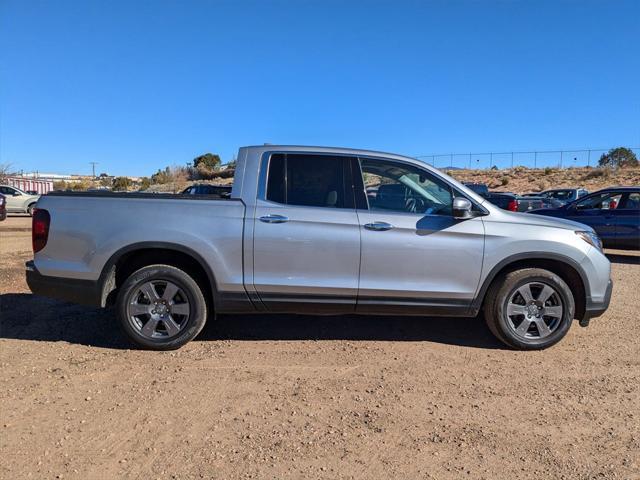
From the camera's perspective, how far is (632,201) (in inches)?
444

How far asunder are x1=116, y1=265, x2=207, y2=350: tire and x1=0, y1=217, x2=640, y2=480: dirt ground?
0.17m

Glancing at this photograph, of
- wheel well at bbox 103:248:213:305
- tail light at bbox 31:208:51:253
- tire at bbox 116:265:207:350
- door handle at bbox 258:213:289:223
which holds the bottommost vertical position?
tire at bbox 116:265:207:350

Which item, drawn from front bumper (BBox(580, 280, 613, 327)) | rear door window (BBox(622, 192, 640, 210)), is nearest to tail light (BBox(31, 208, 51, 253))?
front bumper (BBox(580, 280, 613, 327))

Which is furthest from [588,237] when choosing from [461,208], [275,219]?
[275,219]

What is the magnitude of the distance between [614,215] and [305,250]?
9.46 metres

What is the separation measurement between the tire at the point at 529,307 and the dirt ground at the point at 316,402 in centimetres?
18

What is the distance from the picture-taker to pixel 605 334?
554 centimetres

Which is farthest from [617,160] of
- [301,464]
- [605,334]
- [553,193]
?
[301,464]

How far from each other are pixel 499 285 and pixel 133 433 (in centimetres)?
348

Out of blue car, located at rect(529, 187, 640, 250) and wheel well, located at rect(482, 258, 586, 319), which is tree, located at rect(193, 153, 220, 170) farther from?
wheel well, located at rect(482, 258, 586, 319)

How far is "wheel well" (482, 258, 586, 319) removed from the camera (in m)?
4.99

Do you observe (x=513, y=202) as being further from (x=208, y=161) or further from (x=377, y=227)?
(x=208, y=161)

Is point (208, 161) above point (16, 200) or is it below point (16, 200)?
above

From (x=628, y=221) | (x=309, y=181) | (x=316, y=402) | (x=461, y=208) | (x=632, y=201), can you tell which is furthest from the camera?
(x=632, y=201)
